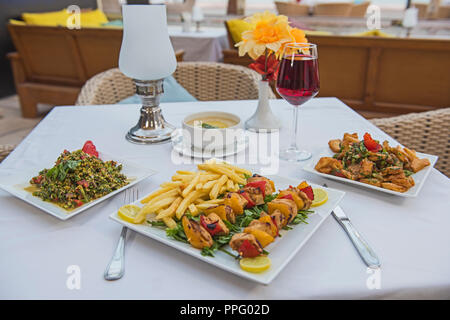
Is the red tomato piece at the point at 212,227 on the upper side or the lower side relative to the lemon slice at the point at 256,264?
upper

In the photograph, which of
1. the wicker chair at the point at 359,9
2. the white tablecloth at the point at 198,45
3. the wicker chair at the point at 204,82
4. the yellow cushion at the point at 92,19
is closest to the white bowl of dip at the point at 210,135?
the wicker chair at the point at 204,82

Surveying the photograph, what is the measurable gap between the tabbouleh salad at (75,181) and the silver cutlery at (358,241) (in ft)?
1.48

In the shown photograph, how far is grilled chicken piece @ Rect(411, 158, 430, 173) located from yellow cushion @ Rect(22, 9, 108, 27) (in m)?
4.06

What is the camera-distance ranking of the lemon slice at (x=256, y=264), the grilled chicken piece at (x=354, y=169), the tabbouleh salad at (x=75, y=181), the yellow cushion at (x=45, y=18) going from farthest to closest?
the yellow cushion at (x=45, y=18)
the grilled chicken piece at (x=354, y=169)
the tabbouleh salad at (x=75, y=181)
the lemon slice at (x=256, y=264)

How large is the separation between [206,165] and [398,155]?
0.45m

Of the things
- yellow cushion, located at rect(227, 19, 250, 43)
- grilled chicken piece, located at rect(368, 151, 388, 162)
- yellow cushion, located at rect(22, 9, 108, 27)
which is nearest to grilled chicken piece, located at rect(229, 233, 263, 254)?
grilled chicken piece, located at rect(368, 151, 388, 162)

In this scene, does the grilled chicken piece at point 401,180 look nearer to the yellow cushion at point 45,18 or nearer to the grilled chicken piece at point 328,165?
the grilled chicken piece at point 328,165

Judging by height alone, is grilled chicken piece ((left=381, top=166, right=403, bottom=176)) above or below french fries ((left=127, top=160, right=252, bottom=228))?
below

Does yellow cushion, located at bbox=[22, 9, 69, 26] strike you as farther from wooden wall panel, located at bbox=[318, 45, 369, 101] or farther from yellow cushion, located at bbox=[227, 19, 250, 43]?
wooden wall panel, located at bbox=[318, 45, 369, 101]

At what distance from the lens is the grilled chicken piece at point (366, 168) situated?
2.69 feet

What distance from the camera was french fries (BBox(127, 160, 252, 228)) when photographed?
0.65 m

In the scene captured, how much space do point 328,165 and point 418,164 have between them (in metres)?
0.21
